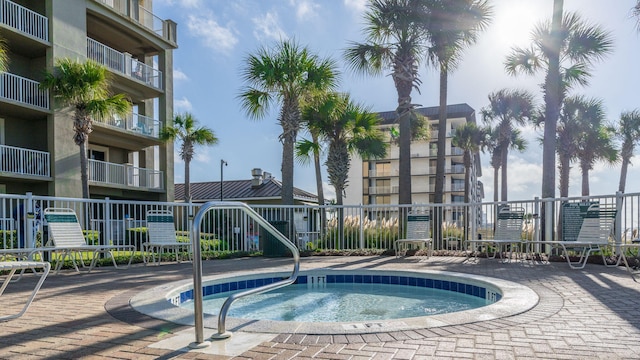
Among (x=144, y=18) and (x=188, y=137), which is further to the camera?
(x=188, y=137)

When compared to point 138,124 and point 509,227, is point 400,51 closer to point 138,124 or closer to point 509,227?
point 509,227

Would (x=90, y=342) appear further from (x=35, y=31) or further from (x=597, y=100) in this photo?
(x=597, y=100)

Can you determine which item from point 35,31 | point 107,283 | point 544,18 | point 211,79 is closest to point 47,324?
point 107,283

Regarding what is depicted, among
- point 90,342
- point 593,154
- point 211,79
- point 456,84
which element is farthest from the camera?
point 593,154

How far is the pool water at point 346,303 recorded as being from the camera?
4.88 m

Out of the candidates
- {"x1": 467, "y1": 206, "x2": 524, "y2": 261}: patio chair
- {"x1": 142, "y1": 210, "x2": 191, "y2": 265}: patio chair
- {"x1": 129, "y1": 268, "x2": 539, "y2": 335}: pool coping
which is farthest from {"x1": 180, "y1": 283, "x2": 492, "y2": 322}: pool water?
{"x1": 467, "y1": 206, "x2": 524, "y2": 261}: patio chair

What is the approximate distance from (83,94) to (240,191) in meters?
15.2

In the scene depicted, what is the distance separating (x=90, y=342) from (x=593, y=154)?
30.7 metres

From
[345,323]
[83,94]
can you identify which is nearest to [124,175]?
[83,94]

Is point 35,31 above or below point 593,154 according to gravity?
above

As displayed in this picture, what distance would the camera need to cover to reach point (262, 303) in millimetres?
5594

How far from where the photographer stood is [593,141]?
84.6 ft

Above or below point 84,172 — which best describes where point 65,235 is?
below

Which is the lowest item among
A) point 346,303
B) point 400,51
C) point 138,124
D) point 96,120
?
point 346,303
